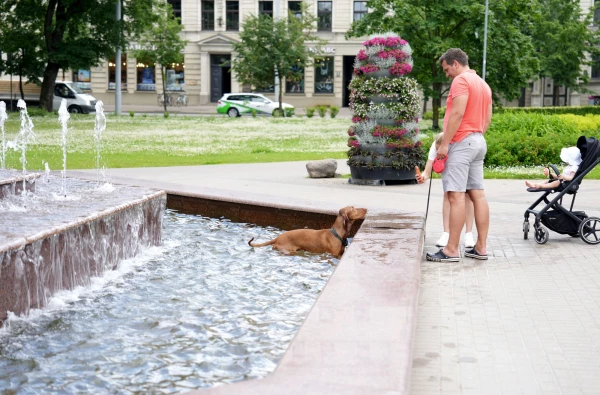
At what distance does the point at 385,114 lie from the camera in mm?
16047

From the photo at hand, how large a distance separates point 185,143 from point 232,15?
39043 mm

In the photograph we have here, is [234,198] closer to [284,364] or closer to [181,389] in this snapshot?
[181,389]

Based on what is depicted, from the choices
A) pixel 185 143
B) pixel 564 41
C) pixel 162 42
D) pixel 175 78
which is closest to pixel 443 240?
pixel 185 143

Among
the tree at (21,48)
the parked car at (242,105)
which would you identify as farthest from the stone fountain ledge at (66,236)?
the parked car at (242,105)

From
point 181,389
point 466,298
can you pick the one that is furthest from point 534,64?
point 181,389

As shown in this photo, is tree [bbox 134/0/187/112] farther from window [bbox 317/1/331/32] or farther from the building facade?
window [bbox 317/1/331/32]

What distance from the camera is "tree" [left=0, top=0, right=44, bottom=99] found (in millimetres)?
45031

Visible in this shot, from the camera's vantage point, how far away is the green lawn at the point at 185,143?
21.2m

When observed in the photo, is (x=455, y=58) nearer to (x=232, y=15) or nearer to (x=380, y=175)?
(x=380, y=175)

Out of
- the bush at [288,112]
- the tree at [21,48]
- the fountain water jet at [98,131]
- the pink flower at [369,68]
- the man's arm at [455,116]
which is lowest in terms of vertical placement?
the bush at [288,112]

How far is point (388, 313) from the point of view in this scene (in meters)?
5.59

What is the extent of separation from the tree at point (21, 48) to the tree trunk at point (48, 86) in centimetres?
95

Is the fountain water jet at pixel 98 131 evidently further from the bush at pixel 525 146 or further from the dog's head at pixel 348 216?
the bush at pixel 525 146

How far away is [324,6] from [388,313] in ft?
199
